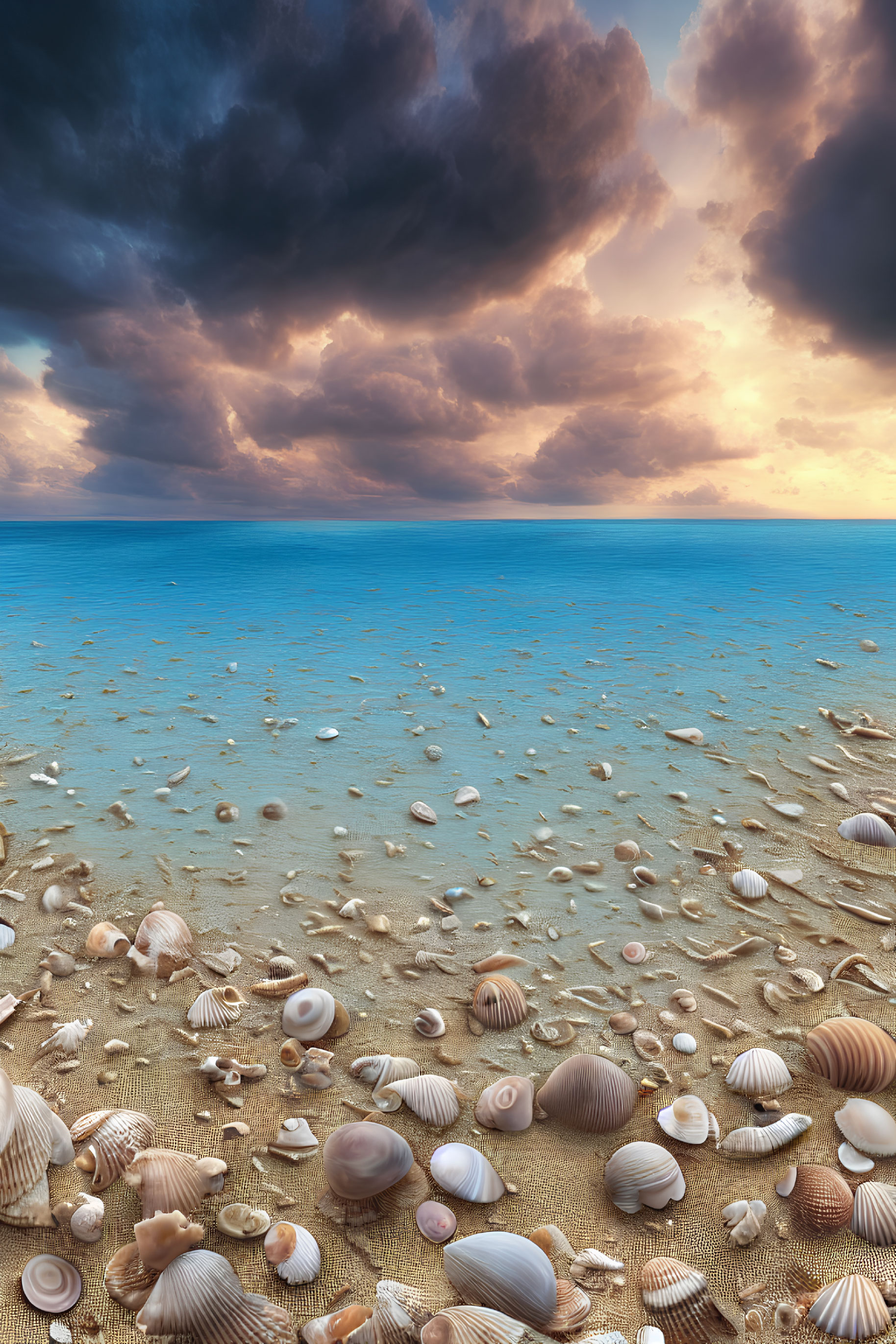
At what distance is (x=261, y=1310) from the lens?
4.72ft

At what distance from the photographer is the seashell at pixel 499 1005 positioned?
2.46m

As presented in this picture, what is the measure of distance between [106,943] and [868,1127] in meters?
3.25

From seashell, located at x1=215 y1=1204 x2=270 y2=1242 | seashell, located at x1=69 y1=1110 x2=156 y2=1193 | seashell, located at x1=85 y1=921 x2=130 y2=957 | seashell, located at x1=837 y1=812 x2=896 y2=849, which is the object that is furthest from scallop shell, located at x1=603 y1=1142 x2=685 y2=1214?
seashell, located at x1=837 y1=812 x2=896 y2=849

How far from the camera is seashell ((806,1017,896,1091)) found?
80.0 inches

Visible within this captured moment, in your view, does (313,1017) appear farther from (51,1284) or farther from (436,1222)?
(51,1284)

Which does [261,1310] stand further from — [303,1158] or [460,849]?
[460,849]

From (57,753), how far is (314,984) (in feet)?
13.2

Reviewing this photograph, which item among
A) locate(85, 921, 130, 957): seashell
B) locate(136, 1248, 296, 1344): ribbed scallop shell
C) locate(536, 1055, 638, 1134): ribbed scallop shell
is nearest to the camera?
locate(136, 1248, 296, 1344): ribbed scallop shell

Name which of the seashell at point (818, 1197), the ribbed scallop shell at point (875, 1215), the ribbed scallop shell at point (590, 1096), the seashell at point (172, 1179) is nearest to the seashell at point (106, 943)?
the seashell at point (172, 1179)

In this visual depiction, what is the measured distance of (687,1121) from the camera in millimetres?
1919

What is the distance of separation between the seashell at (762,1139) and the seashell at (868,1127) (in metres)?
0.11

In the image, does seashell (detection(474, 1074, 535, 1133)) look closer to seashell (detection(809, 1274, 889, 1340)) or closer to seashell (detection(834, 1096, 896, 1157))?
seashell (detection(809, 1274, 889, 1340))

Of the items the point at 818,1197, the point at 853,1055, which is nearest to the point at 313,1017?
the point at 818,1197

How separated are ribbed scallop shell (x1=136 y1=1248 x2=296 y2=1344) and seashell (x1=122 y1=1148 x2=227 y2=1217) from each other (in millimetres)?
164
